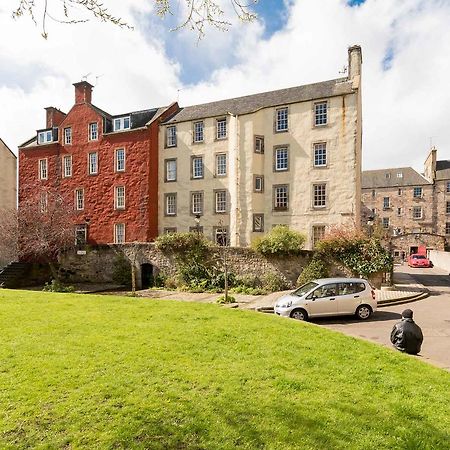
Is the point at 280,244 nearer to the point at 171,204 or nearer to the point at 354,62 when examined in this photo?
the point at 171,204

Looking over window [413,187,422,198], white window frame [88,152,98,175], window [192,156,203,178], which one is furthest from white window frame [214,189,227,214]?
window [413,187,422,198]

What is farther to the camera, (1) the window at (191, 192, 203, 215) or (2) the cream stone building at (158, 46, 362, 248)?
(1) the window at (191, 192, 203, 215)

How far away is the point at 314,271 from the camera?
901 inches

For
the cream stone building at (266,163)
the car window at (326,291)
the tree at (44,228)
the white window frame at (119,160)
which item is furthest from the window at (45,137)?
the car window at (326,291)

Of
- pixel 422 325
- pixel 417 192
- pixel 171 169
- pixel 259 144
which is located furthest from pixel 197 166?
pixel 417 192

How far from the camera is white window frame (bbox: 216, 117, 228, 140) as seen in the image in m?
30.8

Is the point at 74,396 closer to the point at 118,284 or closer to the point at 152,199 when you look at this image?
the point at 118,284

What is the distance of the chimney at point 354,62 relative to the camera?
2792 cm

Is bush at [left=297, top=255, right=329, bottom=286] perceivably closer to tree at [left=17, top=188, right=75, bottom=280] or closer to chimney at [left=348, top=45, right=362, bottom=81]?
chimney at [left=348, top=45, right=362, bottom=81]

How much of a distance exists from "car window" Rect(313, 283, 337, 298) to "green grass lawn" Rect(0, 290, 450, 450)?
17.0 feet

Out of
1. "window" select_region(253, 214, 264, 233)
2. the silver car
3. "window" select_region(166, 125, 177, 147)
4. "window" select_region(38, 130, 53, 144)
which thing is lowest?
the silver car

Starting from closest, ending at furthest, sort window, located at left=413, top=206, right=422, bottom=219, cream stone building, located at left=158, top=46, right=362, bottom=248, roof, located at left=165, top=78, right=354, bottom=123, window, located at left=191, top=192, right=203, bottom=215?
cream stone building, located at left=158, top=46, right=362, bottom=248 → roof, located at left=165, top=78, right=354, bottom=123 → window, located at left=191, top=192, right=203, bottom=215 → window, located at left=413, top=206, right=422, bottom=219

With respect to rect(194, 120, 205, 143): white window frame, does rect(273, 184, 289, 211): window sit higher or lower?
lower

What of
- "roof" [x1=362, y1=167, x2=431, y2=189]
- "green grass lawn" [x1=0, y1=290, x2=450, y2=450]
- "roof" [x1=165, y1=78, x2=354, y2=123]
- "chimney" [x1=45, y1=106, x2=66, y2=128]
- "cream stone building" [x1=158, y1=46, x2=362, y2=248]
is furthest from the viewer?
"roof" [x1=362, y1=167, x2=431, y2=189]
